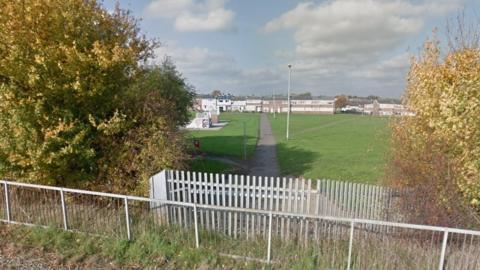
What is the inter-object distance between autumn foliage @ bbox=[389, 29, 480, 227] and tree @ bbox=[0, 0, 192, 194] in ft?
18.9

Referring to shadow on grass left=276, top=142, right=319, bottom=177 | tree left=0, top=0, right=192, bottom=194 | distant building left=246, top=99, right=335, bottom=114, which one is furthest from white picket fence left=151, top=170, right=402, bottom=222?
distant building left=246, top=99, right=335, bottom=114

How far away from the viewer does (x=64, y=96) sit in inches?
283

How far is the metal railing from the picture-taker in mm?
4445

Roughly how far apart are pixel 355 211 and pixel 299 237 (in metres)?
2.48

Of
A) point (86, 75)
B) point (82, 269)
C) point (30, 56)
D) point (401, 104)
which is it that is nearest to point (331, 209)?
point (401, 104)

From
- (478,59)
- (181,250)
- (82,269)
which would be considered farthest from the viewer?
(478,59)

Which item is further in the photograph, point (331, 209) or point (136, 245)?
point (331, 209)

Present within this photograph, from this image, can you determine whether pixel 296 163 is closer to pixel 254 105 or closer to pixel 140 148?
pixel 140 148

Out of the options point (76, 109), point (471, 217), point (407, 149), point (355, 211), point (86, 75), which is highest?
point (86, 75)

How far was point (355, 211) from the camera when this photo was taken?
732cm

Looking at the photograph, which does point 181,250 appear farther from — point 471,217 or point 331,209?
point 471,217

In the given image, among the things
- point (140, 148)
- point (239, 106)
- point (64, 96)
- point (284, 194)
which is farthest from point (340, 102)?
point (64, 96)

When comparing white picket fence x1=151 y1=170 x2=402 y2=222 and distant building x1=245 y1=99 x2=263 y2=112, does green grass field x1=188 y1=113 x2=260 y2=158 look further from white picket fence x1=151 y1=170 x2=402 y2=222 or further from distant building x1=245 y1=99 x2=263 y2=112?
distant building x1=245 y1=99 x2=263 y2=112

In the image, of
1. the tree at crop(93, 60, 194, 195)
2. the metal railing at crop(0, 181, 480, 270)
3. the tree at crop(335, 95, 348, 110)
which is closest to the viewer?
the metal railing at crop(0, 181, 480, 270)
